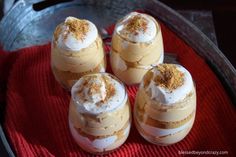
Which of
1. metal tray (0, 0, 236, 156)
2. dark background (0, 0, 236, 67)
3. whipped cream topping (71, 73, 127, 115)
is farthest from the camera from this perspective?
dark background (0, 0, 236, 67)

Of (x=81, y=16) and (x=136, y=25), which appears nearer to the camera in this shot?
(x=136, y=25)

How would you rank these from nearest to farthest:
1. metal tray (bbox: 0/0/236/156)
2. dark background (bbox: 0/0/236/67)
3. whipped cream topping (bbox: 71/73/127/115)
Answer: whipped cream topping (bbox: 71/73/127/115) < metal tray (bbox: 0/0/236/156) < dark background (bbox: 0/0/236/67)

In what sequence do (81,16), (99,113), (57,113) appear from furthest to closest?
(81,16) < (57,113) < (99,113)

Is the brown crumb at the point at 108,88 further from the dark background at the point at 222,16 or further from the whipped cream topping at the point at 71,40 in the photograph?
the dark background at the point at 222,16

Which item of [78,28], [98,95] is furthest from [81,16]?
[98,95]

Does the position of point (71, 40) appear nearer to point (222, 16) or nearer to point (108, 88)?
point (108, 88)

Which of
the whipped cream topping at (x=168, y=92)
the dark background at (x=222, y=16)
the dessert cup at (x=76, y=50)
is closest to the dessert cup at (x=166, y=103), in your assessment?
the whipped cream topping at (x=168, y=92)

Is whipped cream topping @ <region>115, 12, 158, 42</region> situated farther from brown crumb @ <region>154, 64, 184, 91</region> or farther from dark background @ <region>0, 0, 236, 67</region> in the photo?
dark background @ <region>0, 0, 236, 67</region>

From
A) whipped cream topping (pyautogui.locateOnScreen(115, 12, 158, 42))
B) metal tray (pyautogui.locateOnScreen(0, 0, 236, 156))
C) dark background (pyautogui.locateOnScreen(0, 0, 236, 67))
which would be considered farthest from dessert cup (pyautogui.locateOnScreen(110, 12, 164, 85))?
dark background (pyautogui.locateOnScreen(0, 0, 236, 67))
